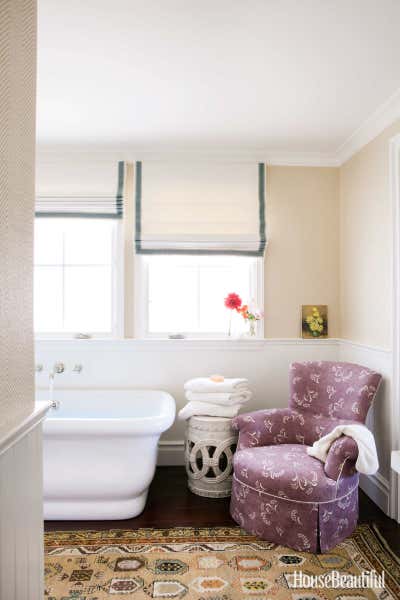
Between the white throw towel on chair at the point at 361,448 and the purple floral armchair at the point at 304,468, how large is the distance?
0.03 m

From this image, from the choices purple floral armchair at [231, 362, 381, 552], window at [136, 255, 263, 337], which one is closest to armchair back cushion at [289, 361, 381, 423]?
purple floral armchair at [231, 362, 381, 552]

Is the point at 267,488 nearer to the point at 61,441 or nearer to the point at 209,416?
the point at 209,416

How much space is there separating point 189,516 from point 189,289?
5.77 feet

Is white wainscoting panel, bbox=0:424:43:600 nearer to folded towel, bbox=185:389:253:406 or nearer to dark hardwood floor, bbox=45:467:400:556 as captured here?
dark hardwood floor, bbox=45:467:400:556

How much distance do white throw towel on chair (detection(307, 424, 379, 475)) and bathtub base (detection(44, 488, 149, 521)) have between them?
1.20m

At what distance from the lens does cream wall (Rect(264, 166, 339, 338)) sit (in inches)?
143

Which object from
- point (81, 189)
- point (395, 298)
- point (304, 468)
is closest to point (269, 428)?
point (304, 468)

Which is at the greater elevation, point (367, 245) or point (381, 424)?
point (367, 245)

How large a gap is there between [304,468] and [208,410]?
849mm

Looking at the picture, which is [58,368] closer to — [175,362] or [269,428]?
[175,362]

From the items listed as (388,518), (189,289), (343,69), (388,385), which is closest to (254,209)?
(189,289)

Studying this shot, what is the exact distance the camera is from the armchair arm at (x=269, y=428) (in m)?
2.80

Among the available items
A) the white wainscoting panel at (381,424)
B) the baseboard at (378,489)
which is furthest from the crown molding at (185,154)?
the baseboard at (378,489)

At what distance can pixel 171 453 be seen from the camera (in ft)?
11.7
